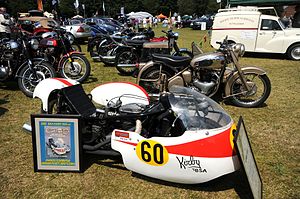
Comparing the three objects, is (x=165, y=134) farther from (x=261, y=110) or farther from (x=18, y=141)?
(x=261, y=110)

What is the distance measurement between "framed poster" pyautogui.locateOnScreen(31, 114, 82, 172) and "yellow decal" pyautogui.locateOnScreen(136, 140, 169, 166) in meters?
0.69

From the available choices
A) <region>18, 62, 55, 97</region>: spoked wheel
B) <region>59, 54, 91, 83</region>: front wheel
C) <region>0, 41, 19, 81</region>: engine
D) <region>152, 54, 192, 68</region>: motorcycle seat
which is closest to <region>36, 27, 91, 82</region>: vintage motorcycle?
<region>59, 54, 91, 83</region>: front wheel

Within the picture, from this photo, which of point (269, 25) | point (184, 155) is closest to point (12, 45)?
point (184, 155)

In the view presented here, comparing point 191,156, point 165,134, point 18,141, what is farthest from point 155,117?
point 18,141

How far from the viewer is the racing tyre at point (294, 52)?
10.6 metres

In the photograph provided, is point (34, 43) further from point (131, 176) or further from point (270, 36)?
point (270, 36)

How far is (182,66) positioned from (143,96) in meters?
1.81

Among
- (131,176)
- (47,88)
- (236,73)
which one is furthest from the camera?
(236,73)

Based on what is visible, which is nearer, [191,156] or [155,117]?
[191,156]

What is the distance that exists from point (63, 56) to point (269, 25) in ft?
27.4

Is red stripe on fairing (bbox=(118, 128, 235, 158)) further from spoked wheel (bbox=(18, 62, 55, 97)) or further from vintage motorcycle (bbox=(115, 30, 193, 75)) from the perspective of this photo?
vintage motorcycle (bbox=(115, 30, 193, 75))

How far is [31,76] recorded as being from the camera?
17.9 feet

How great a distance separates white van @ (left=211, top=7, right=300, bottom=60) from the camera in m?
10.5

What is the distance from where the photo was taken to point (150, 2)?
79.2 metres
